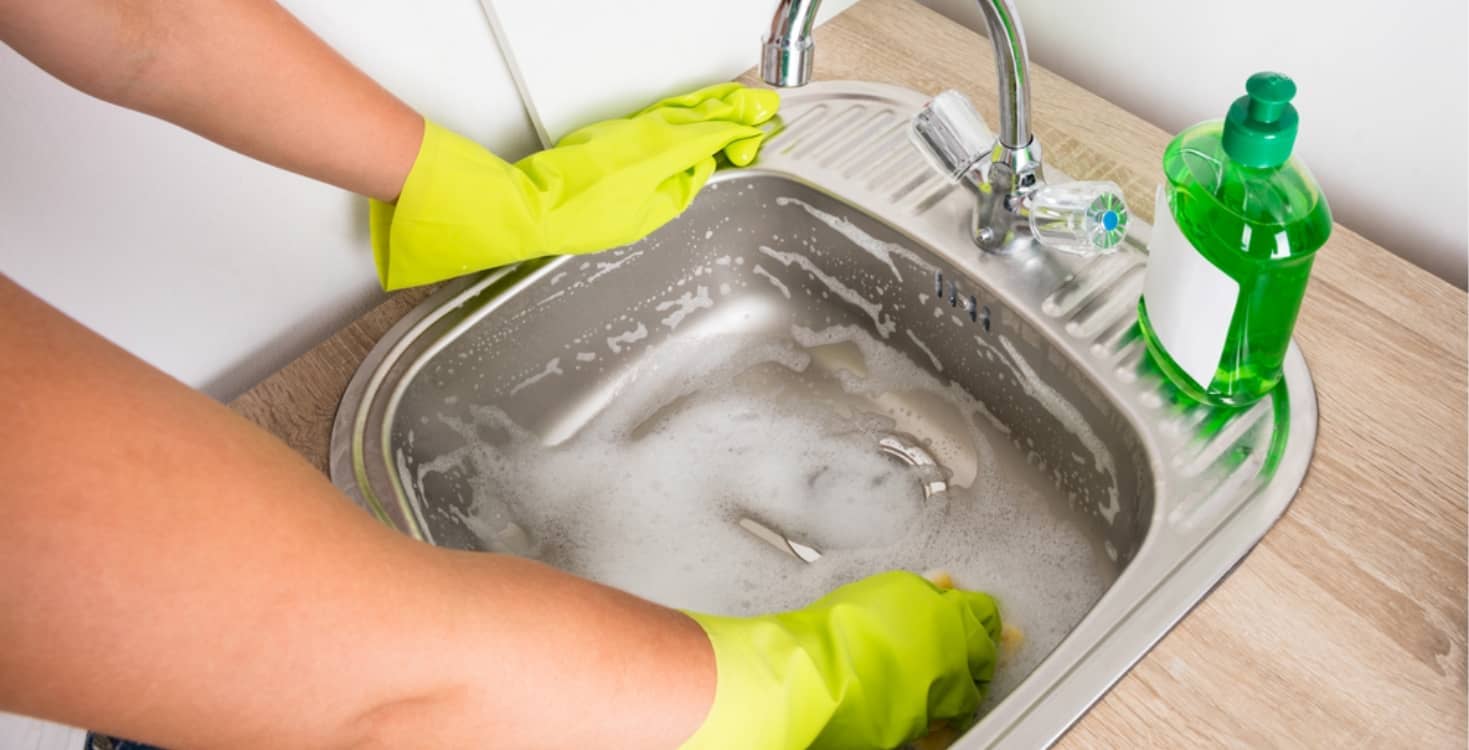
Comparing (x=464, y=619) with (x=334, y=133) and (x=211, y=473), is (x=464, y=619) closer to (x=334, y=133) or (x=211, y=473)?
(x=211, y=473)

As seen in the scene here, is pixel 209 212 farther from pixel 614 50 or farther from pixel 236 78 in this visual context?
pixel 614 50

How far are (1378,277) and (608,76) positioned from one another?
0.67 meters

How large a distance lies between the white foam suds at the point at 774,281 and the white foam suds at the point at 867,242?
0.28 ft

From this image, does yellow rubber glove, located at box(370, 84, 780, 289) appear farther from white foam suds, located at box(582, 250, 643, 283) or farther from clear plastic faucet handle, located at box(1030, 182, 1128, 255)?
clear plastic faucet handle, located at box(1030, 182, 1128, 255)

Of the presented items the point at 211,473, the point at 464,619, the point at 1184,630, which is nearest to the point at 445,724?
the point at 464,619

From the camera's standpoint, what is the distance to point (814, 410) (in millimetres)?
1017

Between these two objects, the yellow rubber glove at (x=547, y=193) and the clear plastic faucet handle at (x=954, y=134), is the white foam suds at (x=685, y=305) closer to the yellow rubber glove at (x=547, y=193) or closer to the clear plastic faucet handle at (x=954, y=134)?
the yellow rubber glove at (x=547, y=193)

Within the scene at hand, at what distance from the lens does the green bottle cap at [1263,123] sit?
0.57m

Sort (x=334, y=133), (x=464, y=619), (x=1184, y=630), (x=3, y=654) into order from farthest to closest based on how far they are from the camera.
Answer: (x=334, y=133) < (x=1184, y=630) < (x=464, y=619) < (x=3, y=654)

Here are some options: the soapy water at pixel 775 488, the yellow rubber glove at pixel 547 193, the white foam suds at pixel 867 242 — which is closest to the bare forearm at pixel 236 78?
the yellow rubber glove at pixel 547 193

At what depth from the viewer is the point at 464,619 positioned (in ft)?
1.55

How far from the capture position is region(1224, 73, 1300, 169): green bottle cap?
0.57 meters

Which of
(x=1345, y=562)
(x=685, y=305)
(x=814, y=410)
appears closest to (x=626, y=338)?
(x=685, y=305)

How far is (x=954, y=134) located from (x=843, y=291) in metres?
0.25
